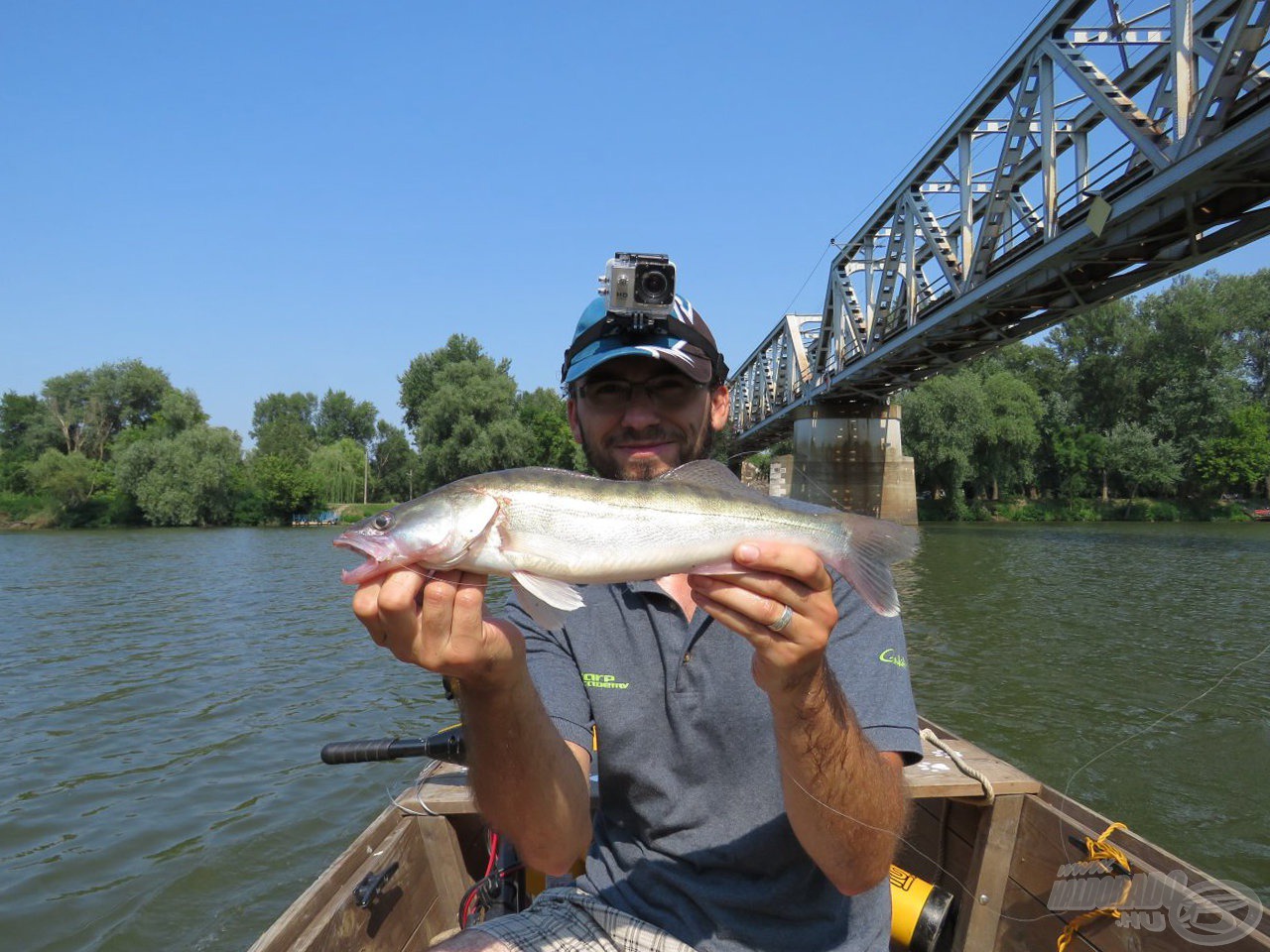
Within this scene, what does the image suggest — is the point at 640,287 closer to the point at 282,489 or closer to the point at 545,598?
the point at 545,598

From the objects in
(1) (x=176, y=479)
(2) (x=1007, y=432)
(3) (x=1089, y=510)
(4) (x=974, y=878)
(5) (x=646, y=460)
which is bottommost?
(4) (x=974, y=878)

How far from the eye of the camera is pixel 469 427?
181 feet

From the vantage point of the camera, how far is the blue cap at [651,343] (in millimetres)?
3154

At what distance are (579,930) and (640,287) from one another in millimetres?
2395

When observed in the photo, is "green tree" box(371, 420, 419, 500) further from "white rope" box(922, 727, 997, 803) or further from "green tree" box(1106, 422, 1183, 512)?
"white rope" box(922, 727, 997, 803)

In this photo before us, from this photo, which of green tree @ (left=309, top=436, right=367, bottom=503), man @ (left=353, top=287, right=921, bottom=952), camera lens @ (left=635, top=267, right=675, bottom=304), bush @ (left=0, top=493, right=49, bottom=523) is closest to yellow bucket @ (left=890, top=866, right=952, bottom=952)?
man @ (left=353, top=287, right=921, bottom=952)

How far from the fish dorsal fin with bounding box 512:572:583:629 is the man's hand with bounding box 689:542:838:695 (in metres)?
0.47

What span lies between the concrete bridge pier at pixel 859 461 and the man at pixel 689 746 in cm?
4215

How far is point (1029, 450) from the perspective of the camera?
177ft

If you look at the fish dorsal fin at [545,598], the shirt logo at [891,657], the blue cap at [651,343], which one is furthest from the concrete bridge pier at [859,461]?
the fish dorsal fin at [545,598]

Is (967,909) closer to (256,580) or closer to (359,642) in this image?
(359,642)

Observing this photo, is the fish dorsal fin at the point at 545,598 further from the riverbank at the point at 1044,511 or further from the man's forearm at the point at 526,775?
the riverbank at the point at 1044,511

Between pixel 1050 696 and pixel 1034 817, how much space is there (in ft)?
29.0

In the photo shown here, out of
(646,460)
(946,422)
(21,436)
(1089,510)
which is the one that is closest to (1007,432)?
(946,422)
